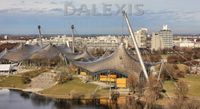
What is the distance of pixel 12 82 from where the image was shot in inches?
1543

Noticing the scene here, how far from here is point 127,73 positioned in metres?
35.2

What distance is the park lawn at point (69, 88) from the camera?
3188 cm

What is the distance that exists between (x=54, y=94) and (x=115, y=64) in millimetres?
7082

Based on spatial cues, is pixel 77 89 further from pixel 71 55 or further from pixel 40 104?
pixel 71 55

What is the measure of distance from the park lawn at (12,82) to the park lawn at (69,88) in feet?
14.2

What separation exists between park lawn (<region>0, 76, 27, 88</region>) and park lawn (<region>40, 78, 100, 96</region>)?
170 inches

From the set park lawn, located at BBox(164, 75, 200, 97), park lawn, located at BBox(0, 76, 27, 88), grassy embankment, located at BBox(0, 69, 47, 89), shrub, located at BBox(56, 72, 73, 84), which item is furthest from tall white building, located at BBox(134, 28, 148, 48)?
shrub, located at BBox(56, 72, 73, 84)

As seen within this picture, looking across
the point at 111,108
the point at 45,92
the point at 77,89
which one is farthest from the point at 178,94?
the point at 45,92

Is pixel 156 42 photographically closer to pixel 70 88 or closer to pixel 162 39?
pixel 162 39

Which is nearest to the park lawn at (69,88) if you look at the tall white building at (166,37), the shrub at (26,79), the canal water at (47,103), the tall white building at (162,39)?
the canal water at (47,103)

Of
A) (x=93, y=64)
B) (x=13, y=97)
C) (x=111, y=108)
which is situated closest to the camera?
(x=111, y=108)

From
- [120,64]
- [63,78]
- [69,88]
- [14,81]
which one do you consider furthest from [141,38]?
[69,88]

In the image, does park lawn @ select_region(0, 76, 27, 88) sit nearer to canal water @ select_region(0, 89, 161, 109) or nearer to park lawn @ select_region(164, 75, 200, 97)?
canal water @ select_region(0, 89, 161, 109)

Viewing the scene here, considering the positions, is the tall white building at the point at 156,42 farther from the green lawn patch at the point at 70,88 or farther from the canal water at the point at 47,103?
the canal water at the point at 47,103
